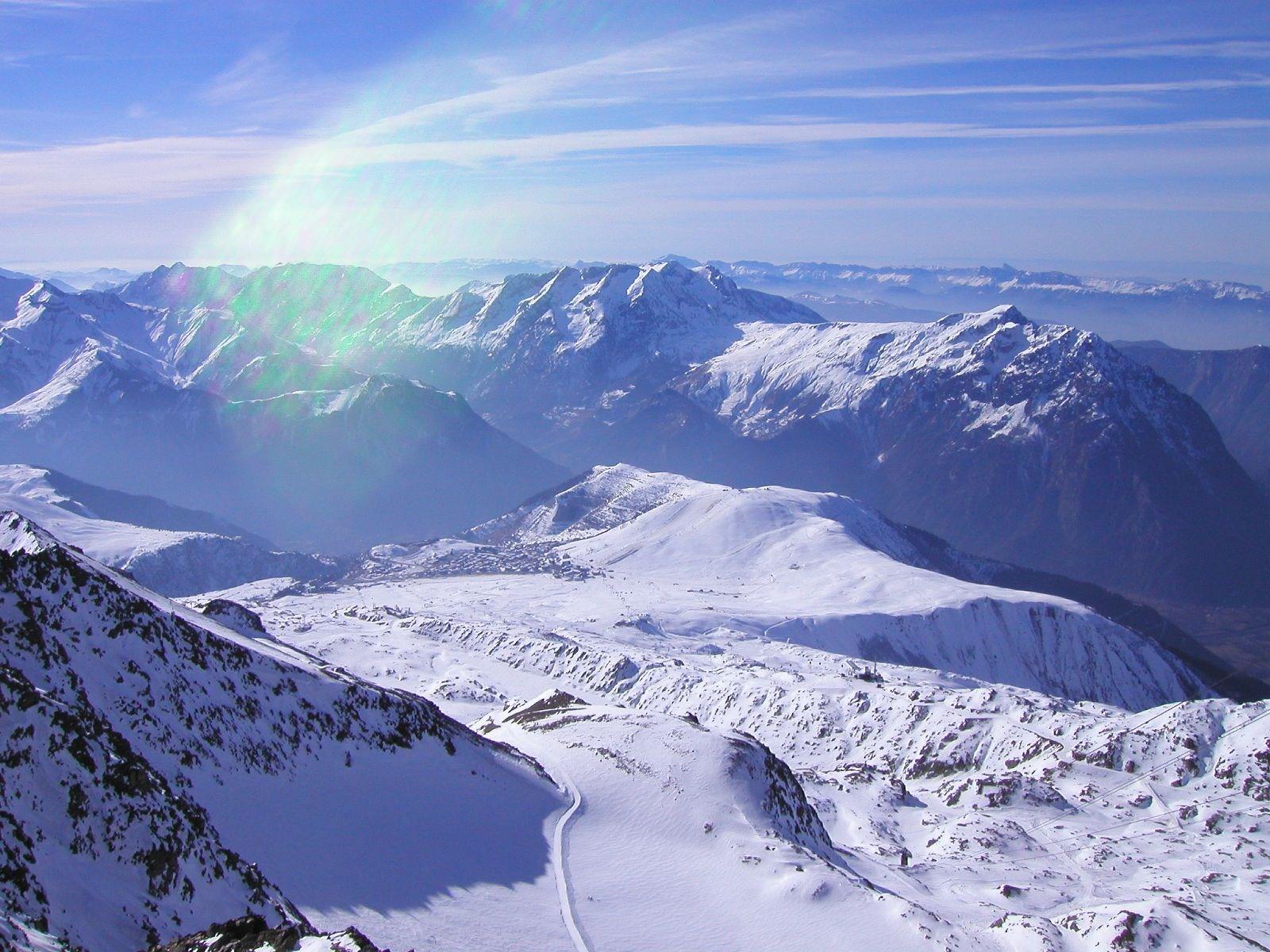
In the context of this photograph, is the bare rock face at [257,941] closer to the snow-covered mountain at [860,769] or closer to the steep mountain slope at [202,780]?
the steep mountain slope at [202,780]

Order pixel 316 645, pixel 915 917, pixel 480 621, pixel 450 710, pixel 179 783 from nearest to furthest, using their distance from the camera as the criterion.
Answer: pixel 179 783
pixel 915 917
pixel 450 710
pixel 316 645
pixel 480 621

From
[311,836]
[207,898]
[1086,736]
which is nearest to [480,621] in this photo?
[1086,736]

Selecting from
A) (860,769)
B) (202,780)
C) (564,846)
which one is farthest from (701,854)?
(860,769)

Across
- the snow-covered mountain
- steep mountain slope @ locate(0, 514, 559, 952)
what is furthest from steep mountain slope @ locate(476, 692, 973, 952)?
steep mountain slope @ locate(0, 514, 559, 952)

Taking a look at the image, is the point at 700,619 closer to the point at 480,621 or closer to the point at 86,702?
the point at 480,621

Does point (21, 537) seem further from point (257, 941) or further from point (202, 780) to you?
point (257, 941)

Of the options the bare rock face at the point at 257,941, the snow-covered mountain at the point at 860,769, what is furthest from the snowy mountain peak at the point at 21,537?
the snow-covered mountain at the point at 860,769
